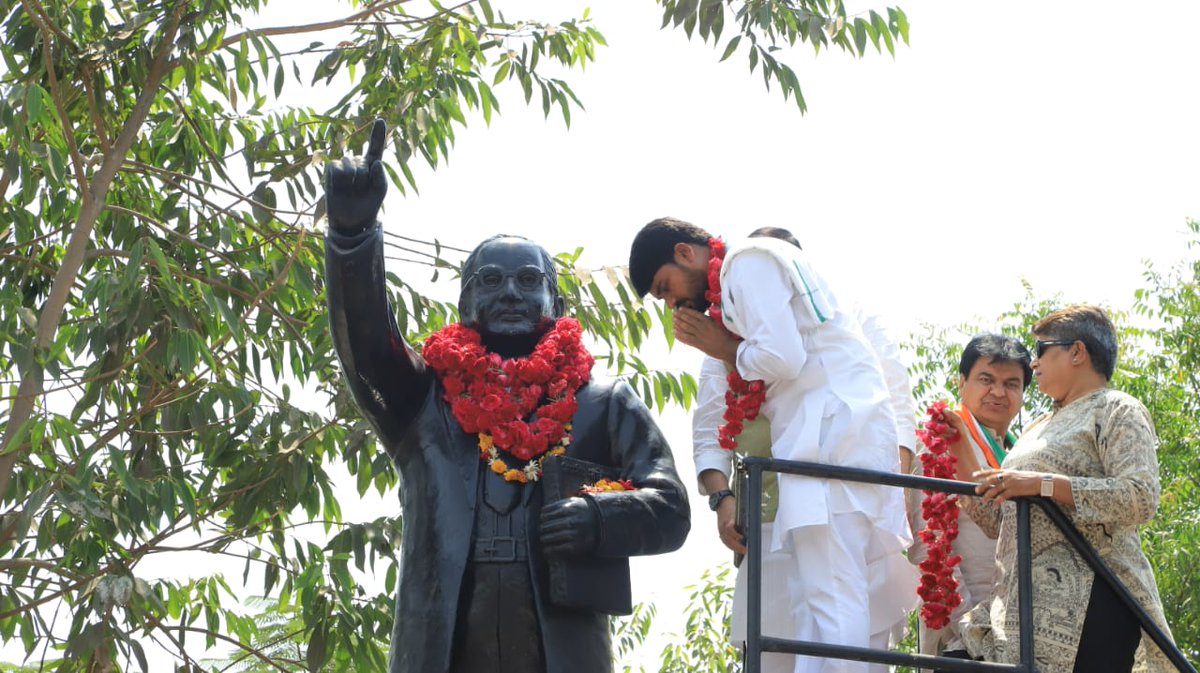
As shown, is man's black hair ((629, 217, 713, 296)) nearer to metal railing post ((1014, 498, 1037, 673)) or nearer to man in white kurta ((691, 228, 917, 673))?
man in white kurta ((691, 228, 917, 673))

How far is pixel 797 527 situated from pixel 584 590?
0.70 metres

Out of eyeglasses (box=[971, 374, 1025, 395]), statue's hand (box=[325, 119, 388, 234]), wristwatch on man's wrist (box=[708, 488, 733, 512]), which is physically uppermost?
statue's hand (box=[325, 119, 388, 234])

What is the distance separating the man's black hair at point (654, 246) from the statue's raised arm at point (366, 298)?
2.67 feet

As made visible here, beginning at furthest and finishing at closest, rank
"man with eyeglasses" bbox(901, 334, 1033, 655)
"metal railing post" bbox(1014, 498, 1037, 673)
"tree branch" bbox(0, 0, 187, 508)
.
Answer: "tree branch" bbox(0, 0, 187, 508)
"man with eyeglasses" bbox(901, 334, 1033, 655)
"metal railing post" bbox(1014, 498, 1037, 673)

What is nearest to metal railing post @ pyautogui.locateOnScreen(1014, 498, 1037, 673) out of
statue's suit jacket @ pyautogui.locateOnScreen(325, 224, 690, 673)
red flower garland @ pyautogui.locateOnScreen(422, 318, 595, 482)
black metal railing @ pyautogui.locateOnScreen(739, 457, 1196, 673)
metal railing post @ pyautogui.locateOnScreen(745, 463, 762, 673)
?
black metal railing @ pyautogui.locateOnScreen(739, 457, 1196, 673)

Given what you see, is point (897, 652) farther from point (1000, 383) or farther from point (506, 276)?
point (506, 276)

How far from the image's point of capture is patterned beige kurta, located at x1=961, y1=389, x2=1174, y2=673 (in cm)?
437

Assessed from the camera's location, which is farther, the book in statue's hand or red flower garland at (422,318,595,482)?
red flower garland at (422,318,595,482)

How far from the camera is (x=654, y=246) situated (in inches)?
203

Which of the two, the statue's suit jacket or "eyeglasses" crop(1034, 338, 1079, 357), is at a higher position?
"eyeglasses" crop(1034, 338, 1079, 357)

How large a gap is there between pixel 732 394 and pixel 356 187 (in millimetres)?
1409

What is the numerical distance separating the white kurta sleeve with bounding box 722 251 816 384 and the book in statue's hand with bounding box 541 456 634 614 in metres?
0.56

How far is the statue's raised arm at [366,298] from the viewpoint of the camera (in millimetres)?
4348

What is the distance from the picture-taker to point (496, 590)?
175 inches
